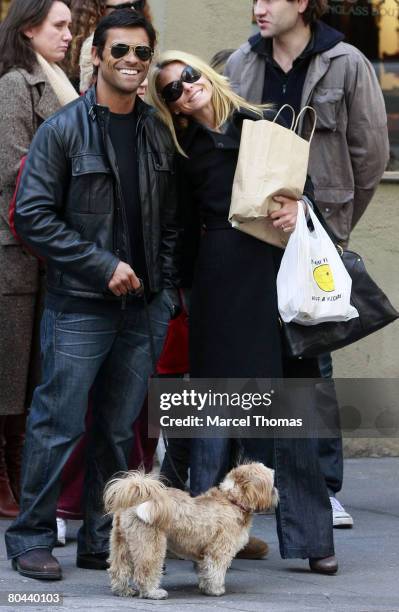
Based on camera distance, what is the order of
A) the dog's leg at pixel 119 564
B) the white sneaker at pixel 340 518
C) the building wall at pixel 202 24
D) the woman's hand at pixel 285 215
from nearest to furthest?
the dog's leg at pixel 119 564
the woman's hand at pixel 285 215
the white sneaker at pixel 340 518
the building wall at pixel 202 24

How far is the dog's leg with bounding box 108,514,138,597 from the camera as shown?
5.11 m

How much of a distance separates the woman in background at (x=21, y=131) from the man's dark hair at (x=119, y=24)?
0.89 metres

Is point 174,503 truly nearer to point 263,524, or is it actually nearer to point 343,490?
point 263,524

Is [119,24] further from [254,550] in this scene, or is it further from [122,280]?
[254,550]

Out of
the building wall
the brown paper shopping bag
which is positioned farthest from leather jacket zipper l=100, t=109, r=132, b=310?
the building wall

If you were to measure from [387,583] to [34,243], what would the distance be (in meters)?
1.83

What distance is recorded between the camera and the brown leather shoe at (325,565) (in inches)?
221

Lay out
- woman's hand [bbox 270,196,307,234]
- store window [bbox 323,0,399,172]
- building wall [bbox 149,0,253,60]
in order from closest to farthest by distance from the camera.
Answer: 1. woman's hand [bbox 270,196,307,234]
2. building wall [bbox 149,0,253,60]
3. store window [bbox 323,0,399,172]

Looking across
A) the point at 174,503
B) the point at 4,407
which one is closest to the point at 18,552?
the point at 174,503

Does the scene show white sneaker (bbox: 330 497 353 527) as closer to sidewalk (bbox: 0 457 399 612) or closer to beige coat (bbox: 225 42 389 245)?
sidewalk (bbox: 0 457 399 612)

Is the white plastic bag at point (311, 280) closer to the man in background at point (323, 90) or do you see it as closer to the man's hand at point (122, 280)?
the man's hand at point (122, 280)

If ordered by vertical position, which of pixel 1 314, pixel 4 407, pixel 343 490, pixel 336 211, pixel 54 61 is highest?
pixel 54 61

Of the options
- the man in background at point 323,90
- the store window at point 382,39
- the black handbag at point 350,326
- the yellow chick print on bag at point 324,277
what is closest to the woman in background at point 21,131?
the man in background at point 323,90

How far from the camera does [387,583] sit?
18.1ft
